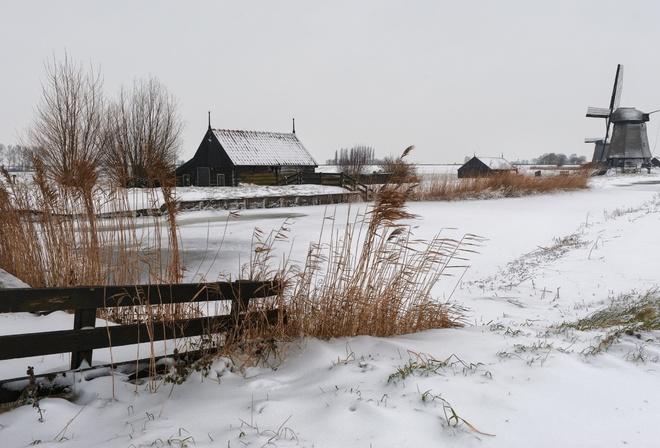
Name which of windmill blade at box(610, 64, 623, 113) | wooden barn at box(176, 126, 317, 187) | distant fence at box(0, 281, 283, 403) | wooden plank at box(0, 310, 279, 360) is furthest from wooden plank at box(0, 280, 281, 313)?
windmill blade at box(610, 64, 623, 113)

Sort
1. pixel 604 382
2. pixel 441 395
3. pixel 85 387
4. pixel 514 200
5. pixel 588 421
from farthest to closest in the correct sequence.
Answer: pixel 514 200 < pixel 85 387 < pixel 604 382 < pixel 441 395 < pixel 588 421

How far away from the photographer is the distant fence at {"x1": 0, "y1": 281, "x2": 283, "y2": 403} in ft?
8.78

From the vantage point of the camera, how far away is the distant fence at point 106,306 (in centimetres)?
268

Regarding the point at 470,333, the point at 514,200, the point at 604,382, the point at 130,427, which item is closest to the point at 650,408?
the point at 604,382

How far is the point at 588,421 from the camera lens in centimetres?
224

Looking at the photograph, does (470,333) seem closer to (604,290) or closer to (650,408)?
(650,408)

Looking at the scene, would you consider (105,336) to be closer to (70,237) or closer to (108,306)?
(108,306)

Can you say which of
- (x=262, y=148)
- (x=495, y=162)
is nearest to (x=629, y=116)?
(x=495, y=162)

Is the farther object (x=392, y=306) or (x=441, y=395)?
(x=392, y=306)

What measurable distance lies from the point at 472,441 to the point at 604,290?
4.93 m

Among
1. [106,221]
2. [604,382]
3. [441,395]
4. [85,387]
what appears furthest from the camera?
[106,221]

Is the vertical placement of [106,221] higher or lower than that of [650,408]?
higher

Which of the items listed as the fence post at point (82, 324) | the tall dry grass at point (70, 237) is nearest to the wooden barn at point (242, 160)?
the tall dry grass at point (70, 237)

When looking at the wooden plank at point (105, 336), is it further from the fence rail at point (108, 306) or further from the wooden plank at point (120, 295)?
the wooden plank at point (120, 295)
